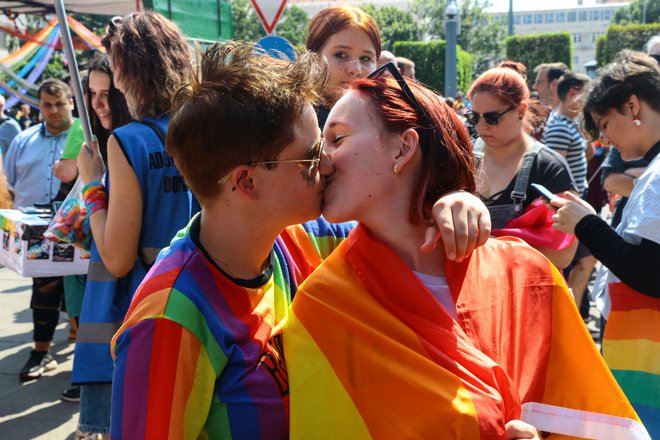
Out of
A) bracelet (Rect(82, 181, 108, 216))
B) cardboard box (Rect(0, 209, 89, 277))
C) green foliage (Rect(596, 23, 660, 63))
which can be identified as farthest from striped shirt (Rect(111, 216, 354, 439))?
green foliage (Rect(596, 23, 660, 63))

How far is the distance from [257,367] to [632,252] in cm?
163

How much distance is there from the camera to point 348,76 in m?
3.13

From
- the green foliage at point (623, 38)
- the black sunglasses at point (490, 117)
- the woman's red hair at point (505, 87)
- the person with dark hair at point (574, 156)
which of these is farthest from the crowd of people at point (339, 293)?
the green foliage at point (623, 38)

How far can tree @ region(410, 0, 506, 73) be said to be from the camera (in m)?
65.3

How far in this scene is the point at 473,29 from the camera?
69688mm

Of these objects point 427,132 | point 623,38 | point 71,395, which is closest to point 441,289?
point 427,132

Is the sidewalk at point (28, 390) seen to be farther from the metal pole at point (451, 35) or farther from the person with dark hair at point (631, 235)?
the metal pole at point (451, 35)

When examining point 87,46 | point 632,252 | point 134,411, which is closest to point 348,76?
point 632,252

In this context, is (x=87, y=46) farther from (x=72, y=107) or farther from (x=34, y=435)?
(x=34, y=435)

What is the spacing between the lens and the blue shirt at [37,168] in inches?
237

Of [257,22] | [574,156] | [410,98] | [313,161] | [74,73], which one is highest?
[257,22]

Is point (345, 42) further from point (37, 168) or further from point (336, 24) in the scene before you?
point (37, 168)

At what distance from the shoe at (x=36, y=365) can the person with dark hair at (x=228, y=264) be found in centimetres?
427

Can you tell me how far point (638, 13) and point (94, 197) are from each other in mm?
93801
